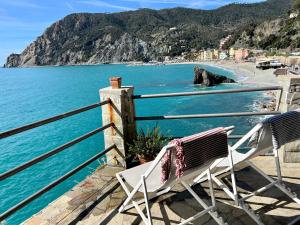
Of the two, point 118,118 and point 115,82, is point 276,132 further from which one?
point 115,82

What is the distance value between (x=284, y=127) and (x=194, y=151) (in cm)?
105

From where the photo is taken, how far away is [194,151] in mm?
2764

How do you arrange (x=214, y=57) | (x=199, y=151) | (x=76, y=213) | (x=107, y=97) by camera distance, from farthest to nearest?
(x=214, y=57)
(x=107, y=97)
(x=76, y=213)
(x=199, y=151)

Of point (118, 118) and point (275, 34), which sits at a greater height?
point (275, 34)

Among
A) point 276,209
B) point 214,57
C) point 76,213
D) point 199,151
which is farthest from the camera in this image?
point 214,57

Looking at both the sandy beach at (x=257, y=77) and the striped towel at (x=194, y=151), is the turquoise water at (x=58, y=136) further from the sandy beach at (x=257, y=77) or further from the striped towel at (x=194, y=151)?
the sandy beach at (x=257, y=77)

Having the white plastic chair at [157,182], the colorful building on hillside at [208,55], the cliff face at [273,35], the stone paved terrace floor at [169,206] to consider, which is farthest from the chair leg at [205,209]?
the colorful building on hillside at [208,55]

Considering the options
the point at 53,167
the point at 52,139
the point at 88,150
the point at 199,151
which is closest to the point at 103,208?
the point at 199,151

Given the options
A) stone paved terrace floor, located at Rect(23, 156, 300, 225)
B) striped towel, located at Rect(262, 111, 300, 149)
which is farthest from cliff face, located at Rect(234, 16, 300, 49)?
striped towel, located at Rect(262, 111, 300, 149)

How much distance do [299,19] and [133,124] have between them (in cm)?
12682

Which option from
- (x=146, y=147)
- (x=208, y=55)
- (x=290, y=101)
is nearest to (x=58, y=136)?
(x=146, y=147)

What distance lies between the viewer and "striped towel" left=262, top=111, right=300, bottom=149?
307cm

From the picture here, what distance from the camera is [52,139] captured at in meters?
33.3

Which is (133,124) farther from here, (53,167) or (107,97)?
(53,167)
